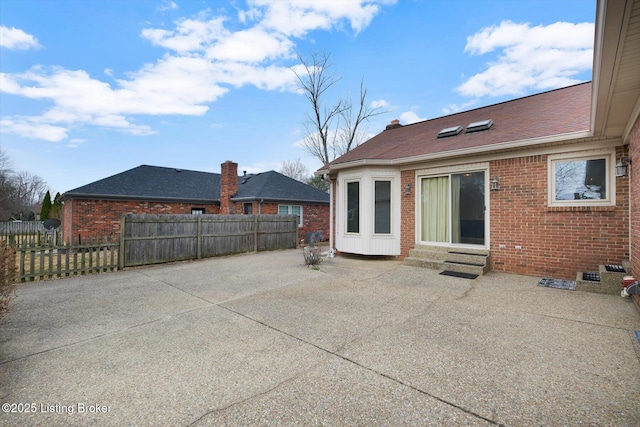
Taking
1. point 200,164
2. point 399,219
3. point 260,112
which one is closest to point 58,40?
point 260,112

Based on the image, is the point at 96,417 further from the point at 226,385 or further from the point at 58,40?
the point at 58,40

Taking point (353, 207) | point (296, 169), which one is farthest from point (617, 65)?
point (296, 169)

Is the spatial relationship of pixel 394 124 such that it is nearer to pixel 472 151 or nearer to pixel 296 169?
pixel 472 151

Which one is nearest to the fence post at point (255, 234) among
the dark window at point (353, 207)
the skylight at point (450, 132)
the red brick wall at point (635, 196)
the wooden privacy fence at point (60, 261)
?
the dark window at point (353, 207)

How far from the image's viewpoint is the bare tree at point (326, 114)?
2208cm

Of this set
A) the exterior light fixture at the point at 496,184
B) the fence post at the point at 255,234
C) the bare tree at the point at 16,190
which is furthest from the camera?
the bare tree at the point at 16,190

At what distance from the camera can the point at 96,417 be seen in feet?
6.84

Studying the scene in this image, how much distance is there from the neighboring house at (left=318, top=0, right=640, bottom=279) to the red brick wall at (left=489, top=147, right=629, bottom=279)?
2cm

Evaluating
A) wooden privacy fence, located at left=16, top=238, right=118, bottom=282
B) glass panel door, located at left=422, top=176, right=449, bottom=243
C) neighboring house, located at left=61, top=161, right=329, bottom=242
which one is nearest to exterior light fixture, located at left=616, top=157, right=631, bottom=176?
glass panel door, located at left=422, top=176, right=449, bottom=243

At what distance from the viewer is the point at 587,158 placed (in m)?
5.95

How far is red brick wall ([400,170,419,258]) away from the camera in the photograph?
8.38 m

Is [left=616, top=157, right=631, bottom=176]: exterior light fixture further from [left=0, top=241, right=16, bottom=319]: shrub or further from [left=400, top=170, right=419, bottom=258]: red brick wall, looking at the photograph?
[left=0, top=241, right=16, bottom=319]: shrub

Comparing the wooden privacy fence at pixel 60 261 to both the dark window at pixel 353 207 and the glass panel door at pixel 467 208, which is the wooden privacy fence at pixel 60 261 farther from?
the glass panel door at pixel 467 208

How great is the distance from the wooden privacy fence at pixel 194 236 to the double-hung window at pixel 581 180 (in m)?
9.62
